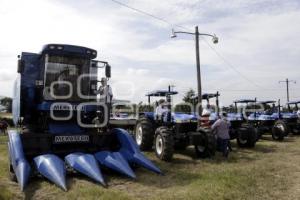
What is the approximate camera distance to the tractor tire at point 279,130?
1898cm

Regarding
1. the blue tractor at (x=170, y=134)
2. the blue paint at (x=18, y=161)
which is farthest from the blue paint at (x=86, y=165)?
the blue tractor at (x=170, y=134)

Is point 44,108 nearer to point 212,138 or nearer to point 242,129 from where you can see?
point 212,138

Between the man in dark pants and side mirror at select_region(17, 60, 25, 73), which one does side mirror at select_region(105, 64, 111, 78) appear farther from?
the man in dark pants

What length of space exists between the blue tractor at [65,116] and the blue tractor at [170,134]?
1.60 m

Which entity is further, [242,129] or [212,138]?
[242,129]

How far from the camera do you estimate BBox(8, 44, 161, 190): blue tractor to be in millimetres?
9469

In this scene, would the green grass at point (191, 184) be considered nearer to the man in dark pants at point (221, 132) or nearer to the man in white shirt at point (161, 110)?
the man in dark pants at point (221, 132)

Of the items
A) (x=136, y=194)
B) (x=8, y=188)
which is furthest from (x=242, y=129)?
(x=8, y=188)

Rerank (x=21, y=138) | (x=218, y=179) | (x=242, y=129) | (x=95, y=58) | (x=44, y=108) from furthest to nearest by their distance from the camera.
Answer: (x=242, y=129) < (x=95, y=58) < (x=44, y=108) < (x=21, y=138) < (x=218, y=179)

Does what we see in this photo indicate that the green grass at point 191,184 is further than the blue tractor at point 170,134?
No

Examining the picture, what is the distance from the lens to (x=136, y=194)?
25.4ft

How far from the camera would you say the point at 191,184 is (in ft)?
27.8

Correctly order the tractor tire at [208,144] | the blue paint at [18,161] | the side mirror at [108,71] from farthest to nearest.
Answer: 1. the tractor tire at [208,144]
2. the side mirror at [108,71]
3. the blue paint at [18,161]

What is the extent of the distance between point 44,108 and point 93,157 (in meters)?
2.15
